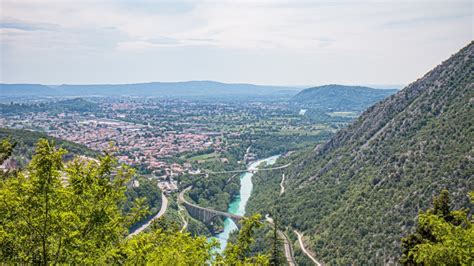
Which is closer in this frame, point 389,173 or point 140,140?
point 389,173

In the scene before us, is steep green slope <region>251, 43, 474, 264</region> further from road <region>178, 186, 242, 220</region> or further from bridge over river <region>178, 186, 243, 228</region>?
bridge over river <region>178, 186, 243, 228</region>

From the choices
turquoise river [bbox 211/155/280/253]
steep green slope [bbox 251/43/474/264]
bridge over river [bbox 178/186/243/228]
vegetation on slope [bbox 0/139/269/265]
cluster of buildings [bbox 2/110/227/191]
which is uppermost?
vegetation on slope [bbox 0/139/269/265]

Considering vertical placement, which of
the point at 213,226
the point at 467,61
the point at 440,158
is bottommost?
the point at 213,226

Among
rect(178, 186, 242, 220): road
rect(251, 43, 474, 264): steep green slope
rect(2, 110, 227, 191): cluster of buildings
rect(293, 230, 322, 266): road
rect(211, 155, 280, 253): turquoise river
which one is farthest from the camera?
rect(2, 110, 227, 191): cluster of buildings

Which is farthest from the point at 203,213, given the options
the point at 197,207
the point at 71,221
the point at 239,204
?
the point at 71,221

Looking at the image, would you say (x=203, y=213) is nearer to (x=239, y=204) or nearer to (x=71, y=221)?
(x=239, y=204)

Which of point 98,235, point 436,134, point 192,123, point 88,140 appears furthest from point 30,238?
point 192,123

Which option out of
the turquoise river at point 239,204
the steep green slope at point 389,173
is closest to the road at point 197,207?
the turquoise river at point 239,204

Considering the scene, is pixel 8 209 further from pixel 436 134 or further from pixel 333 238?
pixel 436 134

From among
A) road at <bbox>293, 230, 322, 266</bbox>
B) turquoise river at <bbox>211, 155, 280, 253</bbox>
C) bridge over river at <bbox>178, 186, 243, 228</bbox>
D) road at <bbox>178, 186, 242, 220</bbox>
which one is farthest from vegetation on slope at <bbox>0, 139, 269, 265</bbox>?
bridge over river at <bbox>178, 186, 243, 228</bbox>
